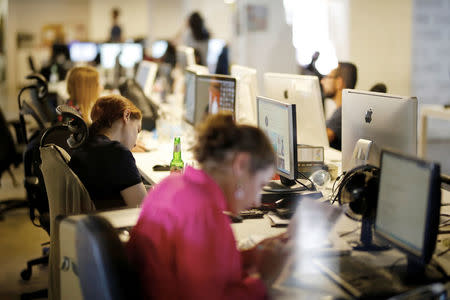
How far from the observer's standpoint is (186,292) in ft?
4.74

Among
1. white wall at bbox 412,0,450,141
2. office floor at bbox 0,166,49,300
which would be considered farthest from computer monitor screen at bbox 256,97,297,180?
white wall at bbox 412,0,450,141

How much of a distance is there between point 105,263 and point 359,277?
2.40ft

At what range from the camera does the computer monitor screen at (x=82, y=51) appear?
348 inches

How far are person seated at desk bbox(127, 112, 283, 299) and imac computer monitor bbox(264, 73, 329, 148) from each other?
169 cm

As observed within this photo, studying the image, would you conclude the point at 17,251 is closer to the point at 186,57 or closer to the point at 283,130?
the point at 283,130

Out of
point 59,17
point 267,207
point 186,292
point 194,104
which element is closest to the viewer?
point 186,292

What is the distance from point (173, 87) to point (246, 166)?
18.5 feet

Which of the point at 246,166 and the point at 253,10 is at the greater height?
the point at 253,10

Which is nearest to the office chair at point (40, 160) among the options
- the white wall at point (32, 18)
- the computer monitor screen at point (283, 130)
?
the computer monitor screen at point (283, 130)

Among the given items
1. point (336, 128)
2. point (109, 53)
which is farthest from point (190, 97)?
point (109, 53)

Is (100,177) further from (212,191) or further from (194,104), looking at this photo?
(194,104)

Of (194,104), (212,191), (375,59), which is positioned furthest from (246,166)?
(375,59)

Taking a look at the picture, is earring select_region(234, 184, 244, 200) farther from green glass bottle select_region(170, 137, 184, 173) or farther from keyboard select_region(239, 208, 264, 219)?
green glass bottle select_region(170, 137, 184, 173)

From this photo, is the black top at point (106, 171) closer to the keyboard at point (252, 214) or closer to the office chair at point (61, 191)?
the office chair at point (61, 191)
